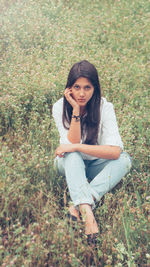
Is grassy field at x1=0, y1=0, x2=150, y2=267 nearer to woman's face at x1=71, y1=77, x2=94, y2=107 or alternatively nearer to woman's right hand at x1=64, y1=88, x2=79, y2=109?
woman's right hand at x1=64, y1=88, x2=79, y2=109

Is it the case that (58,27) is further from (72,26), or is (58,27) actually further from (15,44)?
Answer: (15,44)

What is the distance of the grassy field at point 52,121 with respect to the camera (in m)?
3.06

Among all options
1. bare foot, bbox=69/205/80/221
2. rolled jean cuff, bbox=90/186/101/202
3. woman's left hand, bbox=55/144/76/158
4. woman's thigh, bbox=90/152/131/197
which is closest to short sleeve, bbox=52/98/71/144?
woman's left hand, bbox=55/144/76/158

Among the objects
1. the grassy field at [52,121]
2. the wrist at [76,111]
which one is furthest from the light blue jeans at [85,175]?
the wrist at [76,111]

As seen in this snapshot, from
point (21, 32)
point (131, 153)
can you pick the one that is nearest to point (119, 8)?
point (21, 32)

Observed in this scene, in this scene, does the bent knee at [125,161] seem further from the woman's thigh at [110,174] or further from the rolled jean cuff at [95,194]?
the rolled jean cuff at [95,194]

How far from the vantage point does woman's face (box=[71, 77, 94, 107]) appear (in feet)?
12.9

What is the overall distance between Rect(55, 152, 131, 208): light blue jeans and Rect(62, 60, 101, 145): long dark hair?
37 centimetres

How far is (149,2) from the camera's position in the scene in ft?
32.7

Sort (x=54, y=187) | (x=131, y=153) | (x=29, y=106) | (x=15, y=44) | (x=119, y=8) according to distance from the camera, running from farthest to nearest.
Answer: (x=119, y=8) → (x=15, y=44) → (x=29, y=106) → (x=131, y=153) → (x=54, y=187)

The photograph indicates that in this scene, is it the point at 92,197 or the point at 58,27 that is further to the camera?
the point at 58,27

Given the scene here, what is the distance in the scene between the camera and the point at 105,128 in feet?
13.4

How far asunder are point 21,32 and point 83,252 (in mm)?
6443

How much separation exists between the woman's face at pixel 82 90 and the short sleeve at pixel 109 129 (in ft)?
0.99
